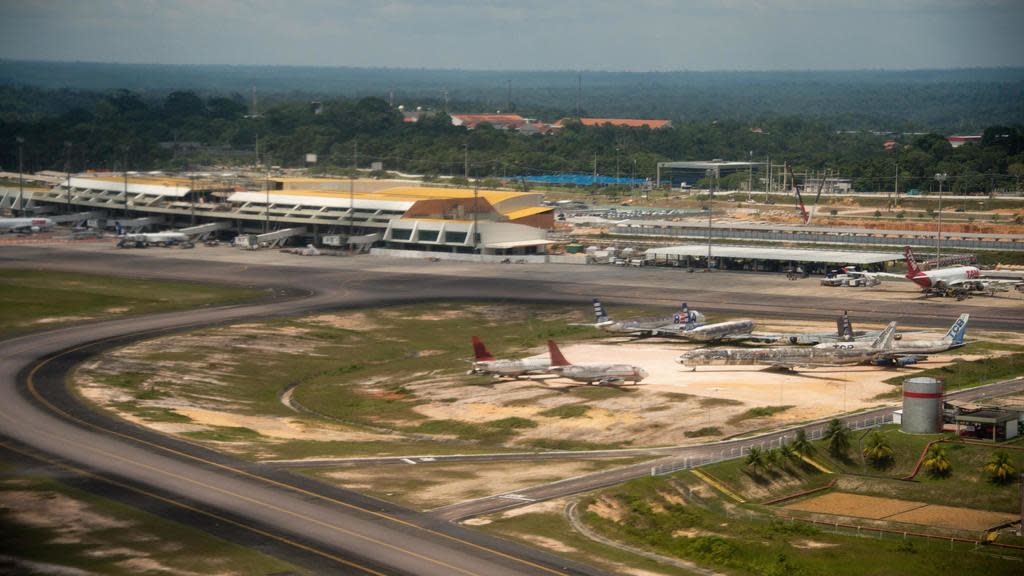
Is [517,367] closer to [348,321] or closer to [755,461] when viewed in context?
[755,461]

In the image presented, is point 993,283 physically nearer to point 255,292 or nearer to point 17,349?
point 255,292

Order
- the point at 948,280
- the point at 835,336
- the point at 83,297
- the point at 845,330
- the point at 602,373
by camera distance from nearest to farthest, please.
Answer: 1. the point at 602,373
2. the point at 845,330
3. the point at 835,336
4. the point at 948,280
5. the point at 83,297

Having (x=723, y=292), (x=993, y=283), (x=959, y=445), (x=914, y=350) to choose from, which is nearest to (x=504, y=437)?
(x=959, y=445)

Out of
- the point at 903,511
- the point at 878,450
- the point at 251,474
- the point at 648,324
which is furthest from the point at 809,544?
the point at 648,324

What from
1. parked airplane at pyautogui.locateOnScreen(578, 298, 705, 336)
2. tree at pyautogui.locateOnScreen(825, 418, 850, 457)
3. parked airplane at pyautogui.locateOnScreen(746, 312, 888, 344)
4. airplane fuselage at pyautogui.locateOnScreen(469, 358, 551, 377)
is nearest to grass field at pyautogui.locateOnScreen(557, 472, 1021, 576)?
tree at pyautogui.locateOnScreen(825, 418, 850, 457)

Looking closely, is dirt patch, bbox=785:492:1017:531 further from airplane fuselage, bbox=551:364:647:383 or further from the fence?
airplane fuselage, bbox=551:364:647:383

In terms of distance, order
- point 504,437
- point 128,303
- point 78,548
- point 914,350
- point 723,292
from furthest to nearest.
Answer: point 723,292, point 128,303, point 914,350, point 504,437, point 78,548
